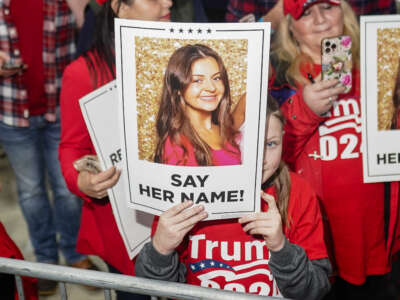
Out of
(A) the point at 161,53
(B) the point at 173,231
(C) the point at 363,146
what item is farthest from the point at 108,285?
(C) the point at 363,146

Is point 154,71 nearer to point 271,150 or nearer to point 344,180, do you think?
point 271,150

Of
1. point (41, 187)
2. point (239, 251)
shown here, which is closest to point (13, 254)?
point (239, 251)

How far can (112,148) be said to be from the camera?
1.51 metres

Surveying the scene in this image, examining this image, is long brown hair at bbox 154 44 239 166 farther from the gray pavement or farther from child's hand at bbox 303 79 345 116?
the gray pavement

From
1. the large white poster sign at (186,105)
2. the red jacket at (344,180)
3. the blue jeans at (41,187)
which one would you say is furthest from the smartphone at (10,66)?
the large white poster sign at (186,105)

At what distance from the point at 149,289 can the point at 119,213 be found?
1.76ft

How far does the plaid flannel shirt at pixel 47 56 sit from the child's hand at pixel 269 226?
1.49m

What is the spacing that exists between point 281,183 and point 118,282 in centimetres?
51

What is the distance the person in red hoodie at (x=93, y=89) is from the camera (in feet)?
5.32

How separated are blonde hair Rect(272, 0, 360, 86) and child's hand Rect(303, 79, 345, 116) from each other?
138 mm

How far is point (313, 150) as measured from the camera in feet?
5.57

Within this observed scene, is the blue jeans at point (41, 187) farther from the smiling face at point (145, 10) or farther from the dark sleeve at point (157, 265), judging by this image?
the dark sleeve at point (157, 265)

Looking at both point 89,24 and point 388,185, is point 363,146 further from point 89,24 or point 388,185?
point 89,24

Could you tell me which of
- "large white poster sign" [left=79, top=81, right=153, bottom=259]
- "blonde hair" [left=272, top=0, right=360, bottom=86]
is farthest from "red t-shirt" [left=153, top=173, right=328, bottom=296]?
"blonde hair" [left=272, top=0, right=360, bottom=86]
